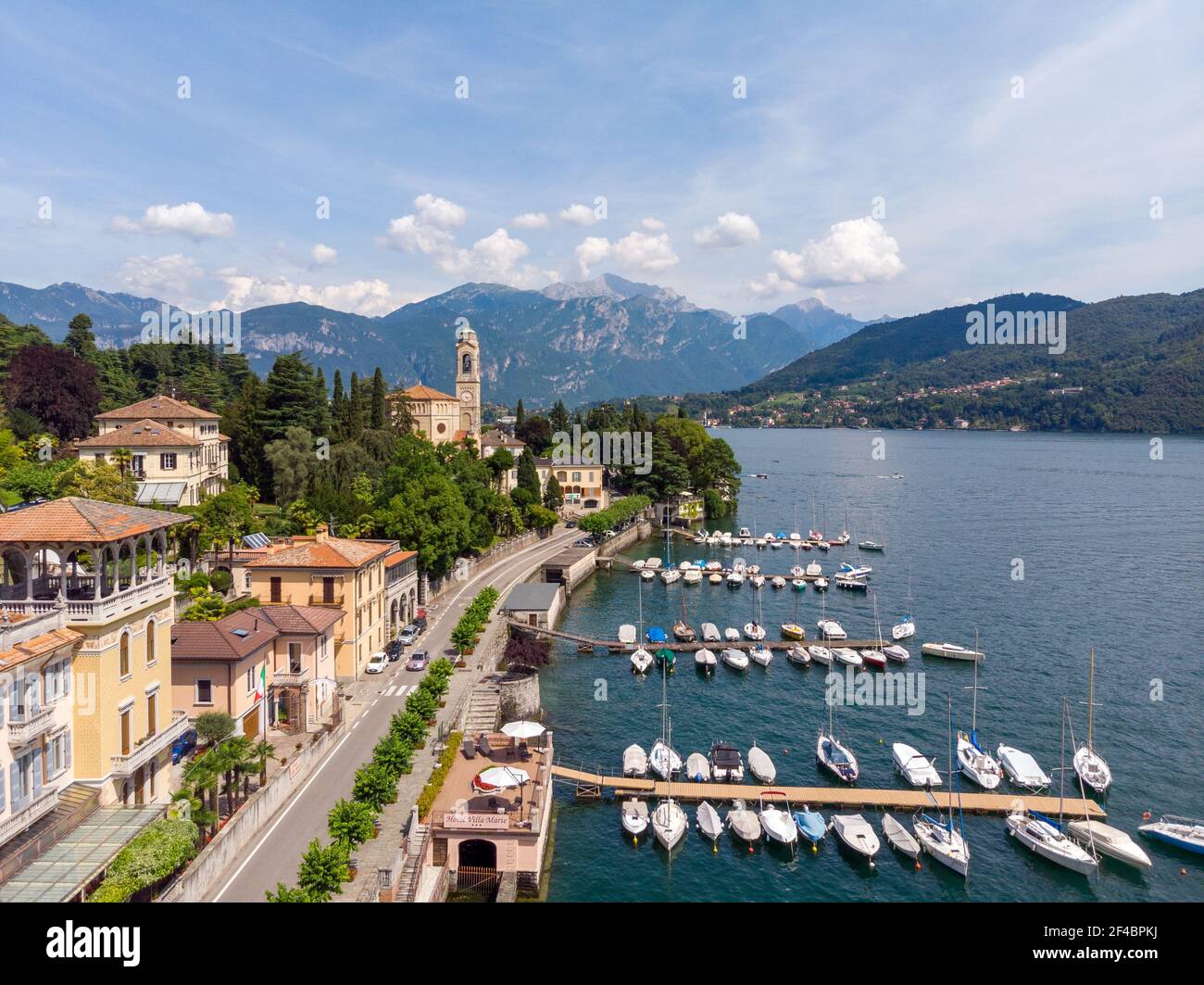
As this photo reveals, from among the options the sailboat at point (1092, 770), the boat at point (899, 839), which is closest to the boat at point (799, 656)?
the sailboat at point (1092, 770)

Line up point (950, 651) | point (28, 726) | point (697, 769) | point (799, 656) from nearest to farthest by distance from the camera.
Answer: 1. point (28, 726)
2. point (697, 769)
3. point (799, 656)
4. point (950, 651)

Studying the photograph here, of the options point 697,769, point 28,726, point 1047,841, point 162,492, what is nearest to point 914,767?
point 1047,841

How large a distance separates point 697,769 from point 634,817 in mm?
5206

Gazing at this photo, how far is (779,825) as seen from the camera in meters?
32.3

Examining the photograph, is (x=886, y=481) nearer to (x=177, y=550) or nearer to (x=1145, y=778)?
(x=1145, y=778)

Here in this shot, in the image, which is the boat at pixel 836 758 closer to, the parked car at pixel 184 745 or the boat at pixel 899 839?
the boat at pixel 899 839

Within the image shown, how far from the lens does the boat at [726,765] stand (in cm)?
3672

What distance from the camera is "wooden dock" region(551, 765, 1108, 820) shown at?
34281 millimetres

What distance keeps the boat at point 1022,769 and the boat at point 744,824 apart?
42.1ft

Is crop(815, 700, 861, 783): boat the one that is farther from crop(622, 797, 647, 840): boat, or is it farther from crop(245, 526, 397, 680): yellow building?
crop(245, 526, 397, 680): yellow building

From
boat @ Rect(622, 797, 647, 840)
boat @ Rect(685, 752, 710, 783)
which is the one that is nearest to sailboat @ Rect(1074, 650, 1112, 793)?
boat @ Rect(685, 752, 710, 783)

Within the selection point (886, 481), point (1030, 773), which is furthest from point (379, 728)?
point (886, 481)

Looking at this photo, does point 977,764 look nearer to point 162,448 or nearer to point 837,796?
point 837,796
